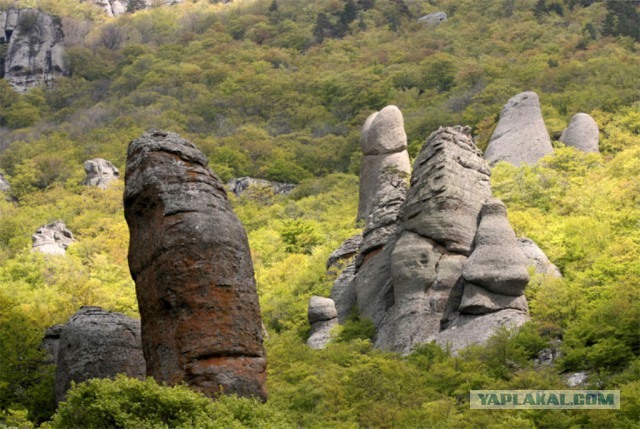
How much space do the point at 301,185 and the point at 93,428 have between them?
49129 millimetres

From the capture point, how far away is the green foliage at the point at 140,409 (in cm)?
1388

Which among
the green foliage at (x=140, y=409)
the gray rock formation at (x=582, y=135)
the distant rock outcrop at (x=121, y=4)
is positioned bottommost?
the distant rock outcrop at (x=121, y=4)

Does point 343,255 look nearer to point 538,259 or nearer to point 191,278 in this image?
point 538,259

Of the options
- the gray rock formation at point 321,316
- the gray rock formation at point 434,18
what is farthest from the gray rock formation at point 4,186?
the gray rock formation at point 434,18

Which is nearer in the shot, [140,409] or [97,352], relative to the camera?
[140,409]

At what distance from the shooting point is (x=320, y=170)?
233 ft

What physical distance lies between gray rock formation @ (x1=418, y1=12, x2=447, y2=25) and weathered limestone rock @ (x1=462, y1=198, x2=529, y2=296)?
9196 cm

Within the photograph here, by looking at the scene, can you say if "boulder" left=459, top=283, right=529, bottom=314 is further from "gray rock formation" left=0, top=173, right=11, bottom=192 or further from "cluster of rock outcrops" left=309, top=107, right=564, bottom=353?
"gray rock formation" left=0, top=173, right=11, bottom=192

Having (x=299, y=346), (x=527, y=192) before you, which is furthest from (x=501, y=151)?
(x=299, y=346)

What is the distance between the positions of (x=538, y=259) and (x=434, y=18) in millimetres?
93562

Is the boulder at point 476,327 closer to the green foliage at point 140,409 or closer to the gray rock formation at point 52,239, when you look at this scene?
the green foliage at point 140,409

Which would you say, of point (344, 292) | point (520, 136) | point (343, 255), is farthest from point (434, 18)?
point (344, 292)

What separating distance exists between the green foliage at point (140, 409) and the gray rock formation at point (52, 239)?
31.9 m

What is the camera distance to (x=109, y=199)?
6056 centimetres
